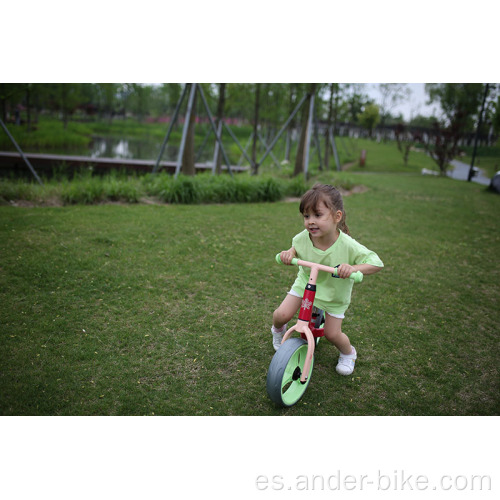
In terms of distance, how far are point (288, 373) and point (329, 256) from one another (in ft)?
2.78

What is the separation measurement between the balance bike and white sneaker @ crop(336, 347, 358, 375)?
1.14 feet

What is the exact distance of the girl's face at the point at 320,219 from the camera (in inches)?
102

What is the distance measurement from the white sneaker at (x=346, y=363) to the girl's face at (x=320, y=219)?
1.00 m

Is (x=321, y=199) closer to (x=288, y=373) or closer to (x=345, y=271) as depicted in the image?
(x=345, y=271)

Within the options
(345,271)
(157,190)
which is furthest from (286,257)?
(157,190)

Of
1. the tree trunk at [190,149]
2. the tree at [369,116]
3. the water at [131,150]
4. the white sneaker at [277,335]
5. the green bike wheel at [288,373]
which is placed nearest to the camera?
the green bike wheel at [288,373]

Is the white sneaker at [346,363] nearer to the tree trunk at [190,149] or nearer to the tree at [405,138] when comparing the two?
the tree trunk at [190,149]

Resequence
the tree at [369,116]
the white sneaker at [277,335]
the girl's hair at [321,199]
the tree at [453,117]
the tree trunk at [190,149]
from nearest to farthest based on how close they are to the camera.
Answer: the girl's hair at [321,199], the white sneaker at [277,335], the tree trunk at [190,149], the tree at [453,117], the tree at [369,116]

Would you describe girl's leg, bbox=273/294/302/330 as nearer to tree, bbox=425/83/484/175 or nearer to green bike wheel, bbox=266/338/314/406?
green bike wheel, bbox=266/338/314/406

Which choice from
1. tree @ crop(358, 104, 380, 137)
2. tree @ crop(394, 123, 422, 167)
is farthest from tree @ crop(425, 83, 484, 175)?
tree @ crop(358, 104, 380, 137)

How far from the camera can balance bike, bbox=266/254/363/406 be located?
2408 millimetres

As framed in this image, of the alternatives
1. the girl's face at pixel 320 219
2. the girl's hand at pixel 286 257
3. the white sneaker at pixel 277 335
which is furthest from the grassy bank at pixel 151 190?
the girl's face at pixel 320 219

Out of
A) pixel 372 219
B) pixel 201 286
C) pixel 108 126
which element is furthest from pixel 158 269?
pixel 108 126

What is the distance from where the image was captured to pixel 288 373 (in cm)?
257
